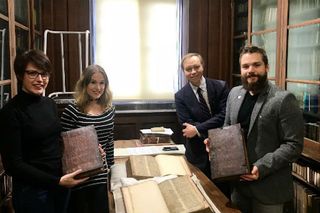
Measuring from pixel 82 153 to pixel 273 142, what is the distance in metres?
0.87

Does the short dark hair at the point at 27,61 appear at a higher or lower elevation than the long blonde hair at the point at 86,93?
higher

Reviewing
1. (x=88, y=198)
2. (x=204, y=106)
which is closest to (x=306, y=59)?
(x=204, y=106)

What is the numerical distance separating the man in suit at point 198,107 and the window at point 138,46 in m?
1.46

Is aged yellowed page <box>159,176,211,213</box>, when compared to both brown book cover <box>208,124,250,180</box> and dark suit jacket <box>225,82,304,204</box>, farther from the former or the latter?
dark suit jacket <box>225,82,304,204</box>

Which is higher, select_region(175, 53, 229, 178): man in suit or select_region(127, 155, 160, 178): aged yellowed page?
select_region(175, 53, 229, 178): man in suit

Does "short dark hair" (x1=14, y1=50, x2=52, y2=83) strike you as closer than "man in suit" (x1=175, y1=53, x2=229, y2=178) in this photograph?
Yes

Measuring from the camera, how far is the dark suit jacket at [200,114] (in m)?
2.22

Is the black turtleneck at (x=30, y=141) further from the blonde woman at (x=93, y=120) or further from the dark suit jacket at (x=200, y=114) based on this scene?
the dark suit jacket at (x=200, y=114)

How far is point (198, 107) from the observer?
229cm

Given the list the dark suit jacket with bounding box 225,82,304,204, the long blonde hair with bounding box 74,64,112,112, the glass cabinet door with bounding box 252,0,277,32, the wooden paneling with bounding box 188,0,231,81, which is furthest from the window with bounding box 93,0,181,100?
the dark suit jacket with bounding box 225,82,304,204

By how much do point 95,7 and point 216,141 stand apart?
8.43ft

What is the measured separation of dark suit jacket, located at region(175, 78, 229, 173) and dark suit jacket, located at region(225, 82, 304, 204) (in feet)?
1.96

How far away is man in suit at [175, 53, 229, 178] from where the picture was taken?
7.24 feet

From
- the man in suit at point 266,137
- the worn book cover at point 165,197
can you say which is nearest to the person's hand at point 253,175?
the man in suit at point 266,137
